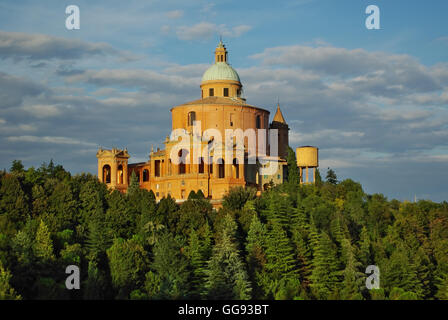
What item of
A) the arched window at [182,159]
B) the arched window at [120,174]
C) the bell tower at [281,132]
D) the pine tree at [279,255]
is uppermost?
the bell tower at [281,132]

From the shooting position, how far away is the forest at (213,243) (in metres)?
59.9

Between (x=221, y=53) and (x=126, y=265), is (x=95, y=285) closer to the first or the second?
(x=126, y=265)

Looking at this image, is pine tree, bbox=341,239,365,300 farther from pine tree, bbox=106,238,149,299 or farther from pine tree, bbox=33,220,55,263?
pine tree, bbox=33,220,55,263

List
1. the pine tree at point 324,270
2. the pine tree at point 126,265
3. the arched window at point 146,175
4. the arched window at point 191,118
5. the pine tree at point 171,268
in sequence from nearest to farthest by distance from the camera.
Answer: the pine tree at point 171,268
the pine tree at point 126,265
the pine tree at point 324,270
the arched window at point 191,118
the arched window at point 146,175

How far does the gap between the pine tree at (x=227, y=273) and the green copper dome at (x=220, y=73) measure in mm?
27268

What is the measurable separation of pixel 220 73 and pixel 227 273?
32882 millimetres

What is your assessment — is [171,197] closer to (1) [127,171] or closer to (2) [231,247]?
(1) [127,171]

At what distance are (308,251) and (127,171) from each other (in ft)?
A: 79.2

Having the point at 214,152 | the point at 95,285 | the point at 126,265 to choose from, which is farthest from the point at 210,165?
the point at 95,285

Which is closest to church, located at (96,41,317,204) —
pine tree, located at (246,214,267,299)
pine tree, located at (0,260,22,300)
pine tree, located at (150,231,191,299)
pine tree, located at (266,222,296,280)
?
pine tree, located at (246,214,267,299)

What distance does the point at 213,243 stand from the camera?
67062 mm

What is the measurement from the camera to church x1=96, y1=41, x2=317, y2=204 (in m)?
80.6

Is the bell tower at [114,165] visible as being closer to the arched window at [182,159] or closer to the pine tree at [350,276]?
the arched window at [182,159]

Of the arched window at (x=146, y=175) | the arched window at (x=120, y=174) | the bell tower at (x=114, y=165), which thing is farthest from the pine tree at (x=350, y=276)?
the arched window at (x=146, y=175)
